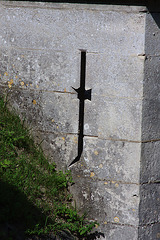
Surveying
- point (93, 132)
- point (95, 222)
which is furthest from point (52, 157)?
point (95, 222)

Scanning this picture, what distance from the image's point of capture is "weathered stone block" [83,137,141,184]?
368 centimetres

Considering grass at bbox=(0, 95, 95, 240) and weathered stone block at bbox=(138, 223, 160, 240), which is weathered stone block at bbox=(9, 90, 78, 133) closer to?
grass at bbox=(0, 95, 95, 240)

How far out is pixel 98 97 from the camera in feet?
12.3

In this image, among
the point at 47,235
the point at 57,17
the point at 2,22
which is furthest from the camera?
the point at 2,22

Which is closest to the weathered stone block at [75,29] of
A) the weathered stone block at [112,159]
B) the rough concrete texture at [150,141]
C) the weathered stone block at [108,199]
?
the rough concrete texture at [150,141]

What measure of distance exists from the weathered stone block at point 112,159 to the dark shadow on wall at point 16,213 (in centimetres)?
74

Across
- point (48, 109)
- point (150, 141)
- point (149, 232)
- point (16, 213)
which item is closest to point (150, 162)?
Answer: point (150, 141)

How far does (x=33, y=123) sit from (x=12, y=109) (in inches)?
12.7

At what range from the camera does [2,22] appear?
159 inches

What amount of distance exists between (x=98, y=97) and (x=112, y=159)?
683mm

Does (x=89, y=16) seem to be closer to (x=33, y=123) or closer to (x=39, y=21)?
(x=39, y=21)

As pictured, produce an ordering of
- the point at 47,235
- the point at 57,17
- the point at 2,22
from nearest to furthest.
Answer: the point at 47,235, the point at 57,17, the point at 2,22

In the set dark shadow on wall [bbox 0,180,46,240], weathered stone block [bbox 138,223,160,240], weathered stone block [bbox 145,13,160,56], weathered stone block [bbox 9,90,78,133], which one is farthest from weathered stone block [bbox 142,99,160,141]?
dark shadow on wall [bbox 0,180,46,240]

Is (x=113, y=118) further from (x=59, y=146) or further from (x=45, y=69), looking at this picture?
(x=45, y=69)
